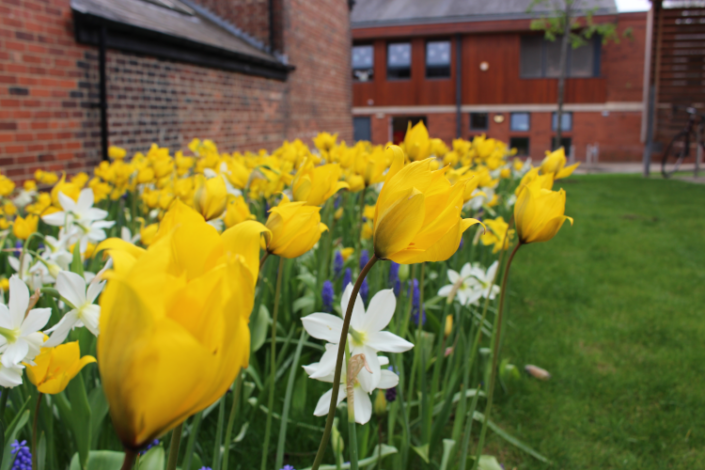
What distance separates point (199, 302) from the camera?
345mm

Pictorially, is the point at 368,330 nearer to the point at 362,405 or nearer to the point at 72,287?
the point at 362,405

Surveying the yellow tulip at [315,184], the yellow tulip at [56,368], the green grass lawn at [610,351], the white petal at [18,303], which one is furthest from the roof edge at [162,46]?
the yellow tulip at [56,368]

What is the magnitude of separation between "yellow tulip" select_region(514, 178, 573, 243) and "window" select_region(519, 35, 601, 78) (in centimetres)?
1899

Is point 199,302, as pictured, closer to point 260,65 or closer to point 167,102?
point 167,102

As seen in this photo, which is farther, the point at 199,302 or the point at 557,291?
the point at 557,291

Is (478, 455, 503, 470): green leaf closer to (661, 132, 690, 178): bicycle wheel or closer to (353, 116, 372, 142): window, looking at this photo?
(661, 132, 690, 178): bicycle wheel

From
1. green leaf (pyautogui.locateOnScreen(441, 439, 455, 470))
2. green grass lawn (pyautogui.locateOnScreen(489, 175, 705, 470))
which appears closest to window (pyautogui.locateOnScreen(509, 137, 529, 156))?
green grass lawn (pyautogui.locateOnScreen(489, 175, 705, 470))

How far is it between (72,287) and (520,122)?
18946 mm

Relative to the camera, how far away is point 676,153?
1241 centimetres

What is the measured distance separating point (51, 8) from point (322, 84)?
6.02 metres

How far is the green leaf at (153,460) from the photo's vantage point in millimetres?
977

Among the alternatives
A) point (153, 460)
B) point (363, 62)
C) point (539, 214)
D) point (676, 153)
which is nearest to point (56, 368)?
point (153, 460)

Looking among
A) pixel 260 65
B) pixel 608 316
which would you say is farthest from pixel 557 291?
pixel 260 65

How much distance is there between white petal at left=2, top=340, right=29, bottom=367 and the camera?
0.74 meters
